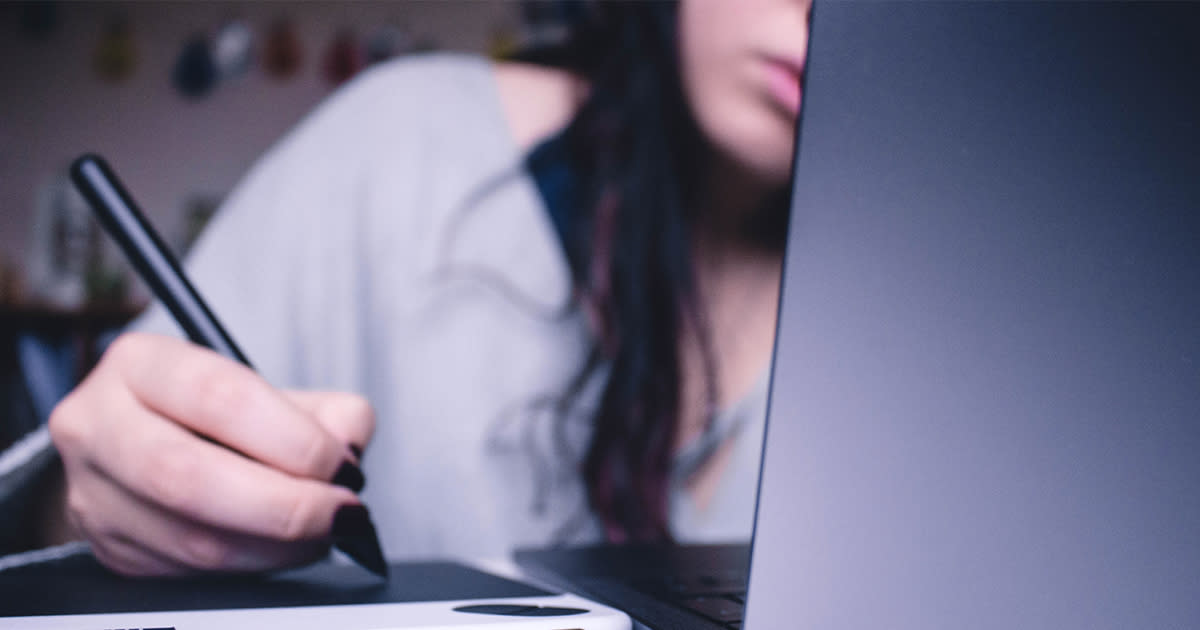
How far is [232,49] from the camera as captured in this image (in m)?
2.09

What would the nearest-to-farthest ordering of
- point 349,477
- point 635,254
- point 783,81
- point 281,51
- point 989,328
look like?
point 989,328 → point 349,477 → point 783,81 → point 635,254 → point 281,51

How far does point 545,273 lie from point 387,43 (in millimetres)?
1842

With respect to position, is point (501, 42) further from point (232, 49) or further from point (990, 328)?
point (990, 328)

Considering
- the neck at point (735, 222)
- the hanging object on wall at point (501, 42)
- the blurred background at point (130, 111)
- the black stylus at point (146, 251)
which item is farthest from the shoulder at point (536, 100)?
the hanging object on wall at point (501, 42)

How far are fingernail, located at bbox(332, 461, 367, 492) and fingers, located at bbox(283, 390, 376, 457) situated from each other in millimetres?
22

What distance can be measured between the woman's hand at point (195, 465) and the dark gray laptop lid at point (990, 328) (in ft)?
0.51

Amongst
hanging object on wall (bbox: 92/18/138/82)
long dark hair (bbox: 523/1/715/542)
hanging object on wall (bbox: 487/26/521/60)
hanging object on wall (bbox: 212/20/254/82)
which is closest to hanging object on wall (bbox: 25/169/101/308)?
hanging object on wall (bbox: 92/18/138/82)

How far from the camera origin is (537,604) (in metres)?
0.20

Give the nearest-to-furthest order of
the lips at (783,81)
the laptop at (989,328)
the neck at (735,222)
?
1. the laptop at (989,328)
2. the lips at (783,81)
3. the neck at (735,222)

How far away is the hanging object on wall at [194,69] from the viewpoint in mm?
2078

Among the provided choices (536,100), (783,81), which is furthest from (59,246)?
(783,81)

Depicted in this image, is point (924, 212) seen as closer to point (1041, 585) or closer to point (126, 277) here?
point (1041, 585)

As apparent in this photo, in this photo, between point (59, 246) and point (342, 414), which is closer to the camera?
point (342, 414)

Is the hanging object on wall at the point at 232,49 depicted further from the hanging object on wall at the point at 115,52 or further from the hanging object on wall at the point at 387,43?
the hanging object on wall at the point at 387,43
